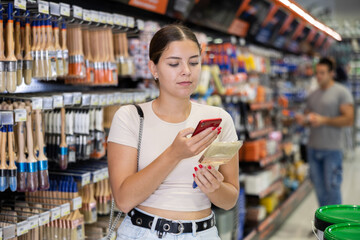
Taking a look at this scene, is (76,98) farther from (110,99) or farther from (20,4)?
(20,4)

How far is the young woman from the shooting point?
1.81m

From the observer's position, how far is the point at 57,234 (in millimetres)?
2789

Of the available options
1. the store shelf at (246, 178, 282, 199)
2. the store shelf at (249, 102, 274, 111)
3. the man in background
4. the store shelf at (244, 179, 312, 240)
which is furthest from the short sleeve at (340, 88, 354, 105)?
the store shelf at (244, 179, 312, 240)

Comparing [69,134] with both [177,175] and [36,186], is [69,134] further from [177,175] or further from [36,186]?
[177,175]

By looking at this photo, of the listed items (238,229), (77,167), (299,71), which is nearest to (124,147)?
(77,167)

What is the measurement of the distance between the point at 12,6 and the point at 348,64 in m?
11.9

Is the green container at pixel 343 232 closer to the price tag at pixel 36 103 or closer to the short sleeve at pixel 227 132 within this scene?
the short sleeve at pixel 227 132

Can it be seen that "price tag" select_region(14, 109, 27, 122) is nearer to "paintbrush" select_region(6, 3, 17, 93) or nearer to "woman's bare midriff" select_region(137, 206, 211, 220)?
"paintbrush" select_region(6, 3, 17, 93)

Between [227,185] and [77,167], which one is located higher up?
[227,185]

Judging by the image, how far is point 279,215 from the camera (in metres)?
5.91

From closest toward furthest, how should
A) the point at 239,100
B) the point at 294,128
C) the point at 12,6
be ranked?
the point at 12,6 < the point at 239,100 < the point at 294,128

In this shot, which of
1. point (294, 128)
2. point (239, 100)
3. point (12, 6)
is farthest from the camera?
point (294, 128)

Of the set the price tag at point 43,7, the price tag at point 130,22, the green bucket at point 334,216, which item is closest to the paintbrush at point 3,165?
the price tag at point 43,7

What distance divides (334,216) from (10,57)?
5.73ft
